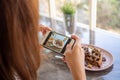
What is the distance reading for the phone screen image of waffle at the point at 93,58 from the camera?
Answer: 1.07 meters

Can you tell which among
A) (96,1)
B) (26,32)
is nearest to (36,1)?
(26,32)

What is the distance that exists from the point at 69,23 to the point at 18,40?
86 centimetres

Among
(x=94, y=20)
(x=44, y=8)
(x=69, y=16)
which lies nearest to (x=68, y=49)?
(x=69, y=16)

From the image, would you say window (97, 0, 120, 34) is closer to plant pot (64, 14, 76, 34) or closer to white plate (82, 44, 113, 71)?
plant pot (64, 14, 76, 34)

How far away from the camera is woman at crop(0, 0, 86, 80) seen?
1.69 feet

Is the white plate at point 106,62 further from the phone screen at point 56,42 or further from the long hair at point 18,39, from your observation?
the long hair at point 18,39

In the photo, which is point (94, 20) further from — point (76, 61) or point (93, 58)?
point (76, 61)

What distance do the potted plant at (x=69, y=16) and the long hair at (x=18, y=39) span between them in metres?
0.77

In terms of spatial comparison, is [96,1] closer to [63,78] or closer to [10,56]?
[63,78]

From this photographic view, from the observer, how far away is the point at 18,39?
0.54 metres

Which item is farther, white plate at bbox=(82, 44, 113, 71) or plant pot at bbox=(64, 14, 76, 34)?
plant pot at bbox=(64, 14, 76, 34)

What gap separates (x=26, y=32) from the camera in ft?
1.82

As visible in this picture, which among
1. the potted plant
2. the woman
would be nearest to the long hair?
the woman

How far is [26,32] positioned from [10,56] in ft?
0.21
